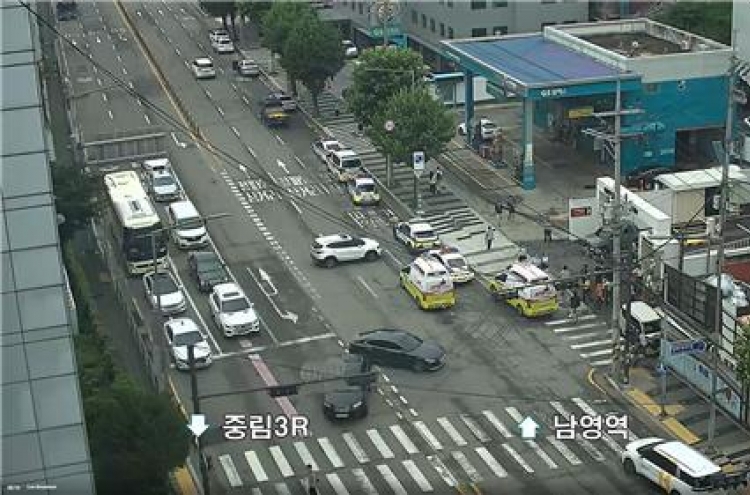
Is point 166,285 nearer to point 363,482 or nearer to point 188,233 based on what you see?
point 188,233

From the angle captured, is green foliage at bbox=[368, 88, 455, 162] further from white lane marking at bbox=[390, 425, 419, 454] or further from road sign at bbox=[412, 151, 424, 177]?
white lane marking at bbox=[390, 425, 419, 454]

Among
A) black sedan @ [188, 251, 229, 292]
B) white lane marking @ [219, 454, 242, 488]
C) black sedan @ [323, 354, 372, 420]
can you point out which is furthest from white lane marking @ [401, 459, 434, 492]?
black sedan @ [188, 251, 229, 292]

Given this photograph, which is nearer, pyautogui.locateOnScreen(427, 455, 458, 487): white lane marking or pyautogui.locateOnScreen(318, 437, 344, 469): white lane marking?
pyautogui.locateOnScreen(427, 455, 458, 487): white lane marking

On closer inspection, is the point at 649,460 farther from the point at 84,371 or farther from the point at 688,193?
the point at 688,193

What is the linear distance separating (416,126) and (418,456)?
23.4 metres

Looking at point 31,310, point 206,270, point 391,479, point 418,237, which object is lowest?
point 391,479

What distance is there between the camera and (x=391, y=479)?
119ft

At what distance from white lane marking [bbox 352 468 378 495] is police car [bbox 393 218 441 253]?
17.5 m

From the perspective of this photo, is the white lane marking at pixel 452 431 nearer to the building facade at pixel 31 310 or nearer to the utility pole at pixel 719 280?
the utility pole at pixel 719 280

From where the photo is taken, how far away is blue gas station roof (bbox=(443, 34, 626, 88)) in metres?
60.8

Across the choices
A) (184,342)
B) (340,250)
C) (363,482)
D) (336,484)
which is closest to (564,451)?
(363,482)

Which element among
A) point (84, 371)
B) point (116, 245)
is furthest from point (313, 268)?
point (84, 371)

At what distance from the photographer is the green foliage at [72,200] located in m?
50.5

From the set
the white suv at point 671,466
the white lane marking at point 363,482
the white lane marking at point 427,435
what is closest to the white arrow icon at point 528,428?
the white lane marking at point 427,435
